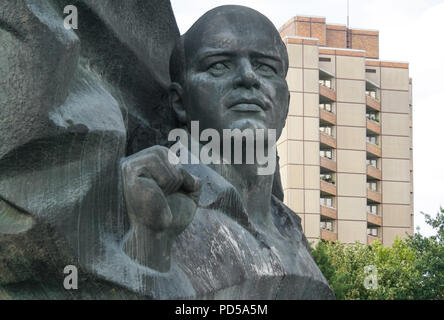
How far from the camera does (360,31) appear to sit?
46531 millimetres

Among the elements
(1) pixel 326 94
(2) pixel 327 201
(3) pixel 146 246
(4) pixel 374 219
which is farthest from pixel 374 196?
(3) pixel 146 246

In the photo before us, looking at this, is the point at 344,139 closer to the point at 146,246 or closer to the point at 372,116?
the point at 372,116

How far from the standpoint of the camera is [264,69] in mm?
5969

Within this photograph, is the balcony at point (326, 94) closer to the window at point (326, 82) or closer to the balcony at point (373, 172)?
the window at point (326, 82)

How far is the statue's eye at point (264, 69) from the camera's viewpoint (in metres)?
5.94

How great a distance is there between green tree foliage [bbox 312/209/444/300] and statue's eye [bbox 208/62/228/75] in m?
15.2

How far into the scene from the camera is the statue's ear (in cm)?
606

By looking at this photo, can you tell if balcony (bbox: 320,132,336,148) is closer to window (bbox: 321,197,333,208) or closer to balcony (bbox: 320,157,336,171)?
balcony (bbox: 320,157,336,171)

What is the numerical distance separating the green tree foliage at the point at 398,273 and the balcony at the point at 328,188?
1342 cm

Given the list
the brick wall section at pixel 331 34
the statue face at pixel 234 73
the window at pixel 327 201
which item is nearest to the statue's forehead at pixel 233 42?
the statue face at pixel 234 73

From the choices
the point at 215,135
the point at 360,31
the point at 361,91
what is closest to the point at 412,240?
the point at 215,135

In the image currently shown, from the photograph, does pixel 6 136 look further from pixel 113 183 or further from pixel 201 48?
pixel 201 48

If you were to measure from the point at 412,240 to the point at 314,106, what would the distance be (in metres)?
19.0

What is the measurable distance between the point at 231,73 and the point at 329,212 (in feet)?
114
